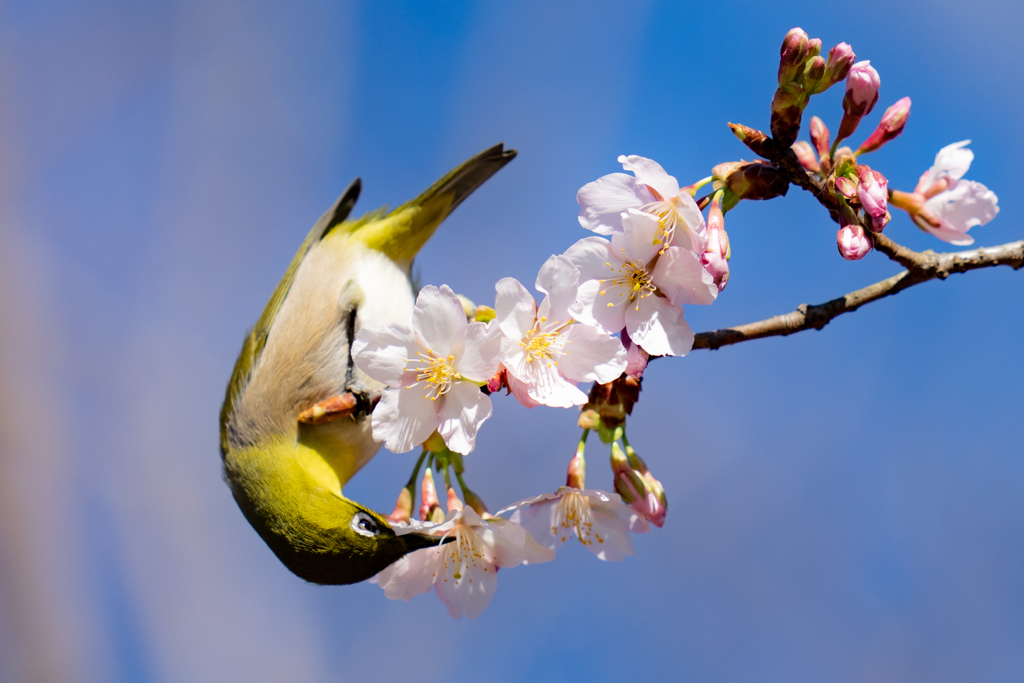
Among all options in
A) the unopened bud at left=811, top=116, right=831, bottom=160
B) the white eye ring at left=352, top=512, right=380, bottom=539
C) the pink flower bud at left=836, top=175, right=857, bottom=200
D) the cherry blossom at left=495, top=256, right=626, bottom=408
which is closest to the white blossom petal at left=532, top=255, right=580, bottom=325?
the cherry blossom at left=495, top=256, right=626, bottom=408

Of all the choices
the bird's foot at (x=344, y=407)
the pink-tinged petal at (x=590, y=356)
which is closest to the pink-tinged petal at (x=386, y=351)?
the pink-tinged petal at (x=590, y=356)

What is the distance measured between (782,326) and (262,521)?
2.05 m

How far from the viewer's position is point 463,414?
1.49 meters

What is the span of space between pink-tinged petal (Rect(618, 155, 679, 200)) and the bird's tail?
6.72ft

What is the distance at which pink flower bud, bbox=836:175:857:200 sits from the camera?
1.44m

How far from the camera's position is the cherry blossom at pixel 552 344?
56.6 inches

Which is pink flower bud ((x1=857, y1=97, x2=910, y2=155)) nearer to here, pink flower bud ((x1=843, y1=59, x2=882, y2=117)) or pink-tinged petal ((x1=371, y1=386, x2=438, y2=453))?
pink flower bud ((x1=843, y1=59, x2=882, y2=117))

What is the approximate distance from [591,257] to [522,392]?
35cm

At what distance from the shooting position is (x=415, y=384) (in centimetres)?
150

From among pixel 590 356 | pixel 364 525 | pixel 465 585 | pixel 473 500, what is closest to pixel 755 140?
pixel 590 356

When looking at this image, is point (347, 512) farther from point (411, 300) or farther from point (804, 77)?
point (804, 77)

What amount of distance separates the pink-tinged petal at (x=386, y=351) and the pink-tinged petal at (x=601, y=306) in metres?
0.40

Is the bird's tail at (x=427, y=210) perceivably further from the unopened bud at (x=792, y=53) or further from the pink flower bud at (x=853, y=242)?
the pink flower bud at (x=853, y=242)

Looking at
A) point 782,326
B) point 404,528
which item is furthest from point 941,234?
point 404,528
